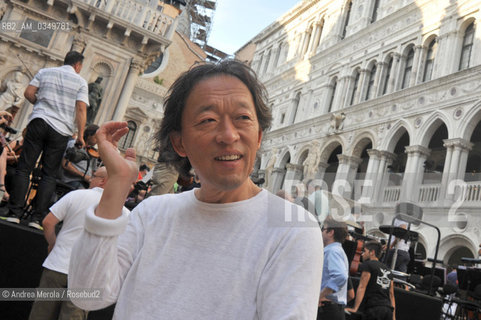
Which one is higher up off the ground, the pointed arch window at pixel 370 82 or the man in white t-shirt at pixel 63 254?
the pointed arch window at pixel 370 82

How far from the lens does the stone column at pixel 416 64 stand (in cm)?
1781

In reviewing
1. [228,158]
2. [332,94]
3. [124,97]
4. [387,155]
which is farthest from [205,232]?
[332,94]

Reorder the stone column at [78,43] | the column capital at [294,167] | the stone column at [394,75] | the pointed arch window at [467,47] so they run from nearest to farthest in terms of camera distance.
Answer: the stone column at [78,43] → the pointed arch window at [467,47] → the stone column at [394,75] → the column capital at [294,167]

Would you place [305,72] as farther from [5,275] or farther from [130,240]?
[130,240]

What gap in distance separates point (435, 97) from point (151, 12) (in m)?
11.6

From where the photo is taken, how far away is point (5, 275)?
3.51 m

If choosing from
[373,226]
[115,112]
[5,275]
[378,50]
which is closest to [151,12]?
[115,112]

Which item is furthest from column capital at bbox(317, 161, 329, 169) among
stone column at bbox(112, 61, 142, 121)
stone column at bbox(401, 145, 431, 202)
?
stone column at bbox(112, 61, 142, 121)

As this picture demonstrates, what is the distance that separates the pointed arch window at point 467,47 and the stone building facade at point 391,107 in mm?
48

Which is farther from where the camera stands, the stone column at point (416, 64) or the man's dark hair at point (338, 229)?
the stone column at point (416, 64)

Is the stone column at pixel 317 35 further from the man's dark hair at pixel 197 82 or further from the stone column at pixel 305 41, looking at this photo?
the man's dark hair at pixel 197 82

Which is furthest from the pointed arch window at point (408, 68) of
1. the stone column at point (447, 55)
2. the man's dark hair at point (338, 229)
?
the man's dark hair at point (338, 229)

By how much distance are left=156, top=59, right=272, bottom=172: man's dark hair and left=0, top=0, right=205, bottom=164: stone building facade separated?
9.86 m

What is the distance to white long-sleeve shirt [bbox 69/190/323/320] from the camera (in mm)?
904
